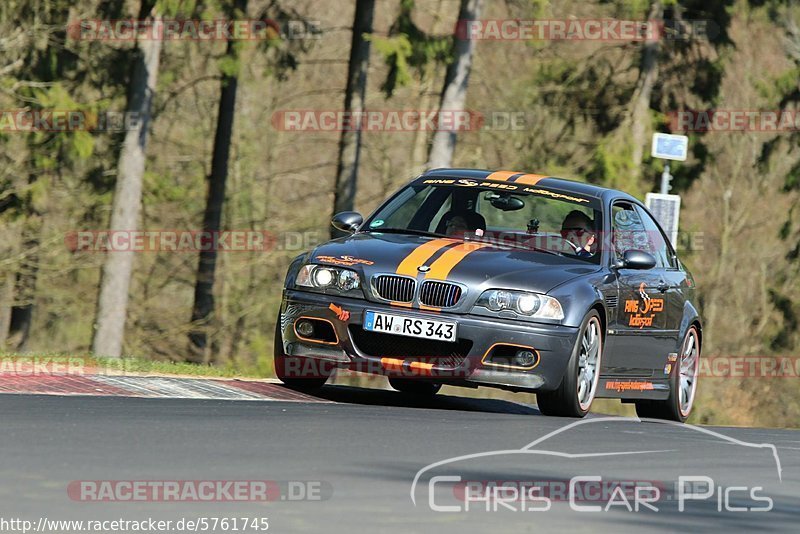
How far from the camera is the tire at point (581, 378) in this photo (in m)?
10.2

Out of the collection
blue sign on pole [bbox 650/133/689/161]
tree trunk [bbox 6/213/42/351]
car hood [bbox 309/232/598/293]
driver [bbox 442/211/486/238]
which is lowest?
tree trunk [bbox 6/213/42/351]

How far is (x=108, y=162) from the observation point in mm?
30203

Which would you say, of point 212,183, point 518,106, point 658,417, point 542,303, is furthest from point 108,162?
point 542,303

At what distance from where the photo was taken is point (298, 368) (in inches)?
433

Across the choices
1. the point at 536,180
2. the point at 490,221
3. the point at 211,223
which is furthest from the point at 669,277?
the point at 211,223

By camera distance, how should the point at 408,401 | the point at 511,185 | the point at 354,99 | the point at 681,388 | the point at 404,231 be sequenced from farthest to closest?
the point at 354,99 → the point at 681,388 → the point at 408,401 → the point at 511,185 → the point at 404,231

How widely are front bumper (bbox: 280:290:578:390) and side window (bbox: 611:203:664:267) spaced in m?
1.61

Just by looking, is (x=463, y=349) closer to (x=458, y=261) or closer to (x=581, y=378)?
(x=458, y=261)

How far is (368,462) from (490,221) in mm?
4818

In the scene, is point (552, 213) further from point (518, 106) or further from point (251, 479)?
point (518, 106)

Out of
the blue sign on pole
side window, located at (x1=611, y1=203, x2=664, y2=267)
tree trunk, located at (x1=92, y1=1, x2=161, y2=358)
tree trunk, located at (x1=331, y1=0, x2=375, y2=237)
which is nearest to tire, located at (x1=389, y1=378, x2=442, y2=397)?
side window, located at (x1=611, y1=203, x2=664, y2=267)

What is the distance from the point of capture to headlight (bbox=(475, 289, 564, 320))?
32.8ft

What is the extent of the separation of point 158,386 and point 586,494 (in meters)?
4.90

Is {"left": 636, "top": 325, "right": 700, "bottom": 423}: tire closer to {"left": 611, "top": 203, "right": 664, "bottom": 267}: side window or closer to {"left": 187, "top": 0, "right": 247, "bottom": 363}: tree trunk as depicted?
{"left": 611, "top": 203, "right": 664, "bottom": 267}: side window
